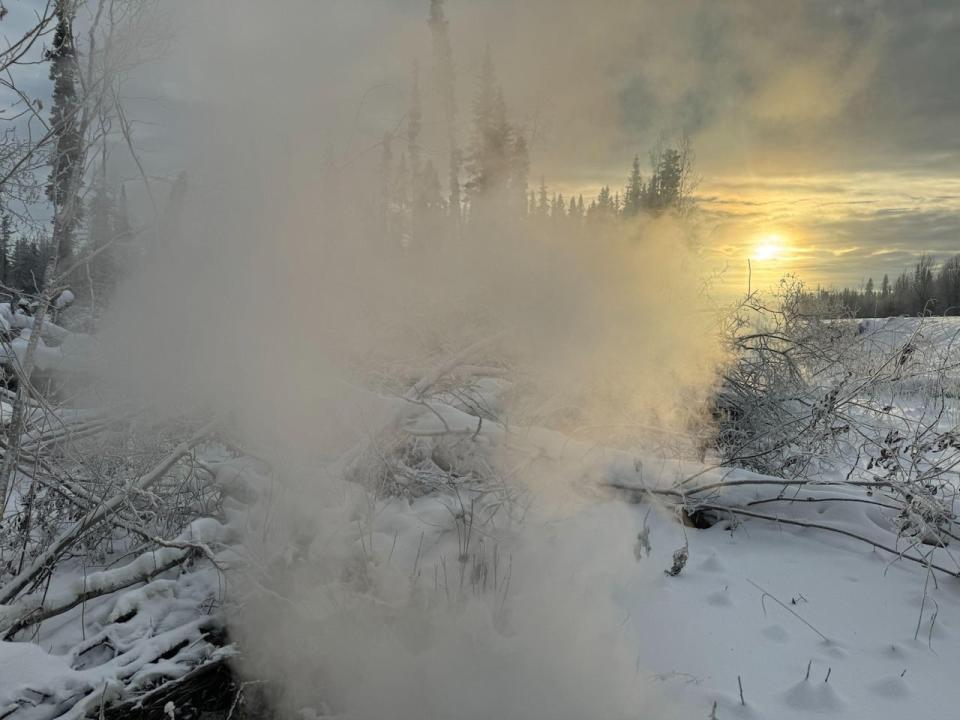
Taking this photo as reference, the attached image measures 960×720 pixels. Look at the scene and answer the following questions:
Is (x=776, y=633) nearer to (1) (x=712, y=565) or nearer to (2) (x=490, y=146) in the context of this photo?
(1) (x=712, y=565)

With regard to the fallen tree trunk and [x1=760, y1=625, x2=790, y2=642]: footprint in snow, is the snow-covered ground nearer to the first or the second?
[x1=760, y1=625, x2=790, y2=642]: footprint in snow

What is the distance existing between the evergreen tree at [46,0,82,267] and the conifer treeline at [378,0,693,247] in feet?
5.91

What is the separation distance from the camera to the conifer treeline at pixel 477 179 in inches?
87.0

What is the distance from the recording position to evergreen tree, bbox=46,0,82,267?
9.20 ft

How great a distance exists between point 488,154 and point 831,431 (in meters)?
2.92

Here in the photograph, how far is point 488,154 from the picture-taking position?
3240 millimetres

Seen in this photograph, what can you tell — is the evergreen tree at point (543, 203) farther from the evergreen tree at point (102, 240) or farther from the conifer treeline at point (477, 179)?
the evergreen tree at point (102, 240)

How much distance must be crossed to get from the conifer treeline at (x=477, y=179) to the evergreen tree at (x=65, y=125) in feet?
5.91

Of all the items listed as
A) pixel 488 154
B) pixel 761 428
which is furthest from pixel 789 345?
pixel 488 154

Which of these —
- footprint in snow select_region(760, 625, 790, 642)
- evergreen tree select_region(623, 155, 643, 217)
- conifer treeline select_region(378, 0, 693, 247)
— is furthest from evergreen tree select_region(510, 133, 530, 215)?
footprint in snow select_region(760, 625, 790, 642)

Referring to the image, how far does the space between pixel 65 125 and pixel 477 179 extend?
7.07 ft

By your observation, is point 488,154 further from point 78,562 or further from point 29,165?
point 78,562

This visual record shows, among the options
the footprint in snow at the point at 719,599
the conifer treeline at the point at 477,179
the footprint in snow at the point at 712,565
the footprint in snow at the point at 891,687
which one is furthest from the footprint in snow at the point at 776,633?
the conifer treeline at the point at 477,179

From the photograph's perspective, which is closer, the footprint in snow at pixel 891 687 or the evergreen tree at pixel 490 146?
the footprint in snow at pixel 891 687
